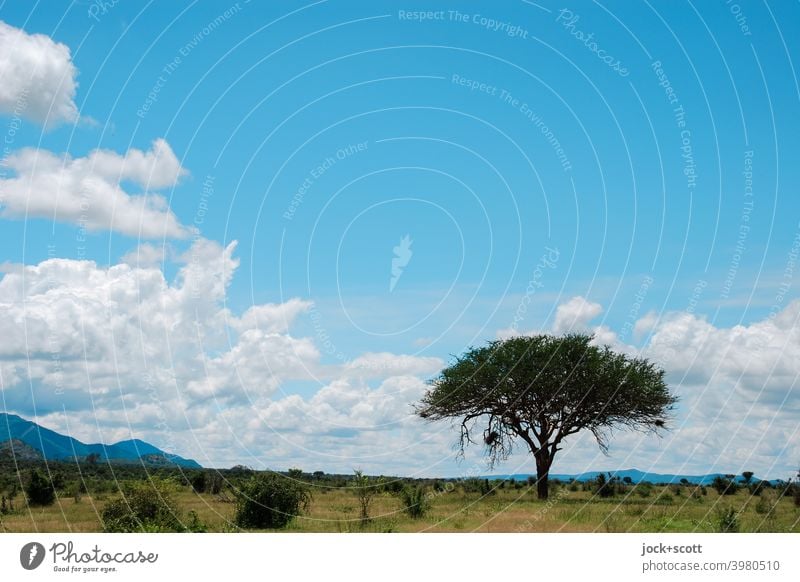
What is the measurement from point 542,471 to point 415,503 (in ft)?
48.1

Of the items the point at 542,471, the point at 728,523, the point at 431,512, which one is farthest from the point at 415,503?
the point at 542,471

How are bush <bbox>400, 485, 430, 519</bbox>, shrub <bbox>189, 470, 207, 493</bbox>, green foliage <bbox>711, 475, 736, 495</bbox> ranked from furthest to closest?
1. green foliage <bbox>711, 475, 736, 495</bbox>
2. shrub <bbox>189, 470, 207, 493</bbox>
3. bush <bbox>400, 485, 430, 519</bbox>

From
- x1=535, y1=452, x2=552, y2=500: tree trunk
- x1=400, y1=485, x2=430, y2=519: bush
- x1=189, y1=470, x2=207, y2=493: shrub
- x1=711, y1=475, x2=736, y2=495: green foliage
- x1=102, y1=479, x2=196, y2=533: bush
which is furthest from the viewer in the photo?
x1=711, y1=475, x2=736, y2=495: green foliage

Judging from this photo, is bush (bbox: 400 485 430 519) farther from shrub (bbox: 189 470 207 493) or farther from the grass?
shrub (bbox: 189 470 207 493)

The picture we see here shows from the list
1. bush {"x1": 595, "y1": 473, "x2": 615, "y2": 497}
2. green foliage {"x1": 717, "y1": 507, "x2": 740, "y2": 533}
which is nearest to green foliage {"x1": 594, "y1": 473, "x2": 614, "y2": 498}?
bush {"x1": 595, "y1": 473, "x2": 615, "y2": 497}

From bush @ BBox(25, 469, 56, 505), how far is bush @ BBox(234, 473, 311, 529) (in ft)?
Answer: 38.9

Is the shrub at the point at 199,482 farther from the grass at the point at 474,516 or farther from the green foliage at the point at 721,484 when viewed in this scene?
the green foliage at the point at 721,484

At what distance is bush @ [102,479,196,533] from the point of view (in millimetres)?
30453

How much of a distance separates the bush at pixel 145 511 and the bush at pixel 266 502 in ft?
11.7

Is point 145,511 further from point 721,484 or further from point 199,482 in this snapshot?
point 721,484

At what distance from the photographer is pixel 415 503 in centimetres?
3731

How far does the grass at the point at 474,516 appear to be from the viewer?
32.4 metres
